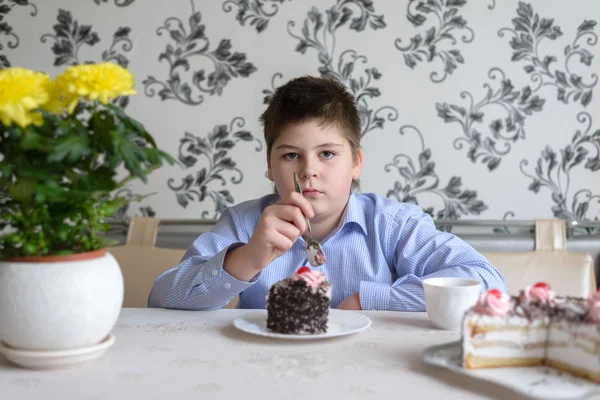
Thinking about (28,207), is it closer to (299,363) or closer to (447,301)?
(299,363)

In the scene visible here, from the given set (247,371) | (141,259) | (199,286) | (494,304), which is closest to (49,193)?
(247,371)

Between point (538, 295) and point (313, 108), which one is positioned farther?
point (313, 108)

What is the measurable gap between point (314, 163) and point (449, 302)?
527mm

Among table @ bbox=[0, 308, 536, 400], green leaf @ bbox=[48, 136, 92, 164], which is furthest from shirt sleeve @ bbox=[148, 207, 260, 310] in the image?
green leaf @ bbox=[48, 136, 92, 164]

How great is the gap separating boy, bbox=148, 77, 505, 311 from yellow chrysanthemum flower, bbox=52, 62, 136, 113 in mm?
519

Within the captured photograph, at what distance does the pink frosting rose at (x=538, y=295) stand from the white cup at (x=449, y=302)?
15 cm

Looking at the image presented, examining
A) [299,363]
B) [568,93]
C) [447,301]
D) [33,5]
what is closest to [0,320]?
[299,363]

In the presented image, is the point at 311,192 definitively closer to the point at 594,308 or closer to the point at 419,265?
the point at 419,265

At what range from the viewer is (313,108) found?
1455mm

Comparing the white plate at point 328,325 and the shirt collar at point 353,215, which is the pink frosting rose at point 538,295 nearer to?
the white plate at point 328,325

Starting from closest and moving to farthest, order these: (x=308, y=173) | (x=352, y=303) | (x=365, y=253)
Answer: (x=352, y=303) < (x=308, y=173) < (x=365, y=253)

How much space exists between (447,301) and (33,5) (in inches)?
68.6

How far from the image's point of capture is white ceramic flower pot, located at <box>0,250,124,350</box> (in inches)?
29.7

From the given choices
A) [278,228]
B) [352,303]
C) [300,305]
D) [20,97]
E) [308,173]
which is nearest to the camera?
[20,97]
